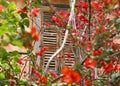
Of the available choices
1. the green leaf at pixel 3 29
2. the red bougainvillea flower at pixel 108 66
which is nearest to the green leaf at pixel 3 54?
the green leaf at pixel 3 29

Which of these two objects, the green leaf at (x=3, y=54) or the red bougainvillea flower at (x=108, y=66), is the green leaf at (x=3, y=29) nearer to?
the green leaf at (x=3, y=54)

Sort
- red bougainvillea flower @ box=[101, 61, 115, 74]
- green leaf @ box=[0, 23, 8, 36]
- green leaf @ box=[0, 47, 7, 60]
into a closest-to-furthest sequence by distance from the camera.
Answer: green leaf @ box=[0, 23, 8, 36]
green leaf @ box=[0, 47, 7, 60]
red bougainvillea flower @ box=[101, 61, 115, 74]

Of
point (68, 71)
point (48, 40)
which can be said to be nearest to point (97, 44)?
point (68, 71)

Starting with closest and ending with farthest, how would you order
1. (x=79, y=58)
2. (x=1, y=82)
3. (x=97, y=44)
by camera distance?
(x=1, y=82), (x=97, y=44), (x=79, y=58)

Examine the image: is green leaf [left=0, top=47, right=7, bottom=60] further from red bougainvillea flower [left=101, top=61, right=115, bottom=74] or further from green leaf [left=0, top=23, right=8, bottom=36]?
red bougainvillea flower [left=101, top=61, right=115, bottom=74]

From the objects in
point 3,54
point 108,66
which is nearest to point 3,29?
point 3,54

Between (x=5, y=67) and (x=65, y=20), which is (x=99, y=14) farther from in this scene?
(x=5, y=67)

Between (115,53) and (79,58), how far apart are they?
4.05 feet

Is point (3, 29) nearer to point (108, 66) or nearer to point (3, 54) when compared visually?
point (3, 54)

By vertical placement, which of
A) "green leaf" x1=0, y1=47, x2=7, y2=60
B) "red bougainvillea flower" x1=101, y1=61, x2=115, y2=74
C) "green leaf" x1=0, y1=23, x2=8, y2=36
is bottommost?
"red bougainvillea flower" x1=101, y1=61, x2=115, y2=74

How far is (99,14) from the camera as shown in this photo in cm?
498

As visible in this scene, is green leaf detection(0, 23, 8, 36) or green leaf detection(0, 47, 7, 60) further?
green leaf detection(0, 47, 7, 60)

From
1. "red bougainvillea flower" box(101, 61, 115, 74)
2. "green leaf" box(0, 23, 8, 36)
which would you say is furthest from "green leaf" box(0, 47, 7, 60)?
"red bougainvillea flower" box(101, 61, 115, 74)

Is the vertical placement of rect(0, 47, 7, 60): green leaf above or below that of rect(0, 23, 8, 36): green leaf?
below
